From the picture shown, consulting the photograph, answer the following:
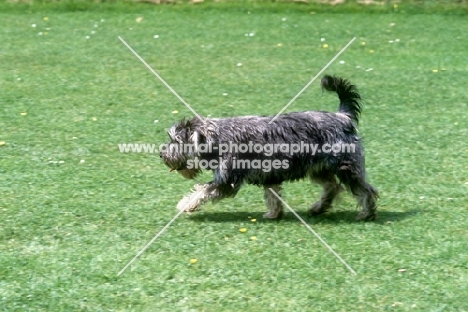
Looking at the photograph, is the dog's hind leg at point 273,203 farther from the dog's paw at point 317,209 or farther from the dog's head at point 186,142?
the dog's head at point 186,142

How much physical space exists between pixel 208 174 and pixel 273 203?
59.2 inches

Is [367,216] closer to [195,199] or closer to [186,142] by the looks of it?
[195,199]

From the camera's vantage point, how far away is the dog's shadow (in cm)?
688

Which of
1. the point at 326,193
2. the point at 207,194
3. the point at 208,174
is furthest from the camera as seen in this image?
the point at 208,174

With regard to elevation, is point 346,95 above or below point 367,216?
above

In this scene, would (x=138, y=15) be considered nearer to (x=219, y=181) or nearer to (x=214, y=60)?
(x=214, y=60)

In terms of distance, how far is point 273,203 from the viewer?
6.85 meters

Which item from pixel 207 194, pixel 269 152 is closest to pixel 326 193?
pixel 269 152

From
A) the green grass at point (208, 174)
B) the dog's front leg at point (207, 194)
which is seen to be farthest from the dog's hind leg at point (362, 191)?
the dog's front leg at point (207, 194)

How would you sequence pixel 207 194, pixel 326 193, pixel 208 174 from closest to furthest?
pixel 207 194 < pixel 326 193 < pixel 208 174

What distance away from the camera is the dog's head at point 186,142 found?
6711 mm

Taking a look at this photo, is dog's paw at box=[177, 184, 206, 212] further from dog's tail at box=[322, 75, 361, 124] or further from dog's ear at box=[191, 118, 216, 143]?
dog's tail at box=[322, 75, 361, 124]

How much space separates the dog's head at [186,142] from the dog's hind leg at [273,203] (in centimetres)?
64

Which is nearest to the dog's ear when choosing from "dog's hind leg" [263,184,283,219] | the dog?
the dog
